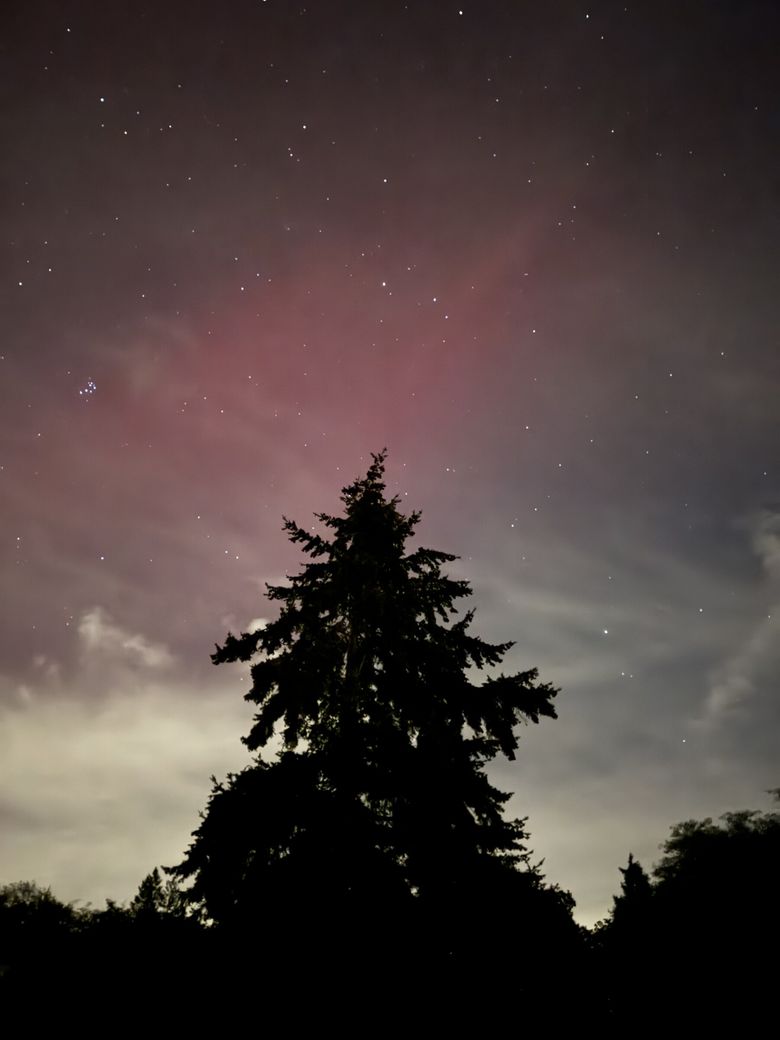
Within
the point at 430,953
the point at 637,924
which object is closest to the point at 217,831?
the point at 430,953

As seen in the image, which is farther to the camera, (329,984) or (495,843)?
(495,843)

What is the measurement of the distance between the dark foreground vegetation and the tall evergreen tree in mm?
38

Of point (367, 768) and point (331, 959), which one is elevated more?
point (367, 768)

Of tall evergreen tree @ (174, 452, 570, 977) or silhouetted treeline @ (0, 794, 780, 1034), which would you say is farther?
tall evergreen tree @ (174, 452, 570, 977)

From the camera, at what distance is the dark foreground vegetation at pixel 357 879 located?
6895 mm

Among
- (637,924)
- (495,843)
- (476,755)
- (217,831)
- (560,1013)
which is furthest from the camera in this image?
(637,924)

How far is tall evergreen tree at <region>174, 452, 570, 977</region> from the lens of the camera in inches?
348

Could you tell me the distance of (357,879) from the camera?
8859 mm

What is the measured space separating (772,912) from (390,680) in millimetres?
17446

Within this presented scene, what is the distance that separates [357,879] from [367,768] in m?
1.87

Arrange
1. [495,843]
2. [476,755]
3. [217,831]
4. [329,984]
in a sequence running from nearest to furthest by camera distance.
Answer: [329,984] → [217,831] → [495,843] → [476,755]

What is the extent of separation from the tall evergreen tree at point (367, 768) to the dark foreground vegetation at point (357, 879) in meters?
0.04

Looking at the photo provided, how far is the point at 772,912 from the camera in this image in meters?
18.5

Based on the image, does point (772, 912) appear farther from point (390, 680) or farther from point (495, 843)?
point (390, 680)
